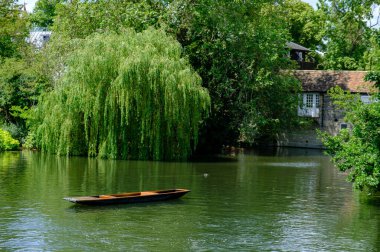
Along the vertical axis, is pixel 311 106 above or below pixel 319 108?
above

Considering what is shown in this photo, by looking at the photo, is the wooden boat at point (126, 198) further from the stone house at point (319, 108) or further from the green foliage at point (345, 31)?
the green foliage at point (345, 31)

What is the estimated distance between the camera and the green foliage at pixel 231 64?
51.2m

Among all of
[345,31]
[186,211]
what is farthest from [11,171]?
[345,31]

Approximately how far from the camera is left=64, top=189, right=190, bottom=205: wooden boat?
26250 mm

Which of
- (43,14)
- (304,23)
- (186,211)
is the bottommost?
(186,211)

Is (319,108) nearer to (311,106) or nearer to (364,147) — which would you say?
(311,106)

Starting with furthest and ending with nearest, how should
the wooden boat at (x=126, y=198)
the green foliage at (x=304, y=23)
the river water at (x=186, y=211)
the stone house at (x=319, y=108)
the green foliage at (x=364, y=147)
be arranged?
the green foliage at (x=304, y=23)
the stone house at (x=319, y=108)
the green foliage at (x=364, y=147)
the wooden boat at (x=126, y=198)
the river water at (x=186, y=211)

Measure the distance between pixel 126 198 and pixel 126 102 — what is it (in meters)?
14.7

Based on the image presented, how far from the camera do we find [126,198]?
89.2ft

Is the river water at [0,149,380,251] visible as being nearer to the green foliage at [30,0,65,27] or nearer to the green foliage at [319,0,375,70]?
the green foliage at [319,0,375,70]

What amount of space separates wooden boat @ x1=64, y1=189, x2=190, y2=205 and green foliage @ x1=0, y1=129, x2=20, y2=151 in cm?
2423

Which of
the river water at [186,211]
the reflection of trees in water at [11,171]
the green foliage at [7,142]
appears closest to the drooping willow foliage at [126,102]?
the river water at [186,211]

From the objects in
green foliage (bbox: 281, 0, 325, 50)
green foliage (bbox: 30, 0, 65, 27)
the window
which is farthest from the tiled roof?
green foliage (bbox: 30, 0, 65, 27)

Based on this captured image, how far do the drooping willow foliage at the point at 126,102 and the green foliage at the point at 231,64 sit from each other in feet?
24.0
